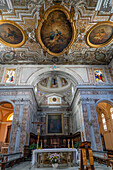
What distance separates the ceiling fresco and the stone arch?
1.11 metres

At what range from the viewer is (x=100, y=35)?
38.5ft

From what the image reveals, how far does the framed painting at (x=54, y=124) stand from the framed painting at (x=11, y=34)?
12.4 m

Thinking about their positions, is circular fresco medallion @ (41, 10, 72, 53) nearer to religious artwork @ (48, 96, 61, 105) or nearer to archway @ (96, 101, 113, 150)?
religious artwork @ (48, 96, 61, 105)

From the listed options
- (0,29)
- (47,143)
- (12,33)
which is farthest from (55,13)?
(47,143)

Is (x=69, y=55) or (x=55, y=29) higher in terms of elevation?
(x=55, y=29)

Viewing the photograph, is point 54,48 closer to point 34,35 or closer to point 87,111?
point 34,35

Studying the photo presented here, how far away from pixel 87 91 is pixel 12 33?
9.94 meters

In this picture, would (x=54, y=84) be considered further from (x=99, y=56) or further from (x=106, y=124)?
(x=106, y=124)

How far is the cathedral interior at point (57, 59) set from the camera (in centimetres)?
991

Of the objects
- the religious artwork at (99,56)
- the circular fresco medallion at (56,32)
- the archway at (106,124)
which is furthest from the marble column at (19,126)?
the archway at (106,124)

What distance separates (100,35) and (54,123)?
1427cm

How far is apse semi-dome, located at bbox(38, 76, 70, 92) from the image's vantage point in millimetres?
20828

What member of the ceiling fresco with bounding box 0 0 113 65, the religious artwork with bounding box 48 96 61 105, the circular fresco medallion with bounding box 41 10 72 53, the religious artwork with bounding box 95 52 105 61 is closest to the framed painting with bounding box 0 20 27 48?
the ceiling fresco with bounding box 0 0 113 65

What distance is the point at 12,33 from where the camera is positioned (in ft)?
37.3
